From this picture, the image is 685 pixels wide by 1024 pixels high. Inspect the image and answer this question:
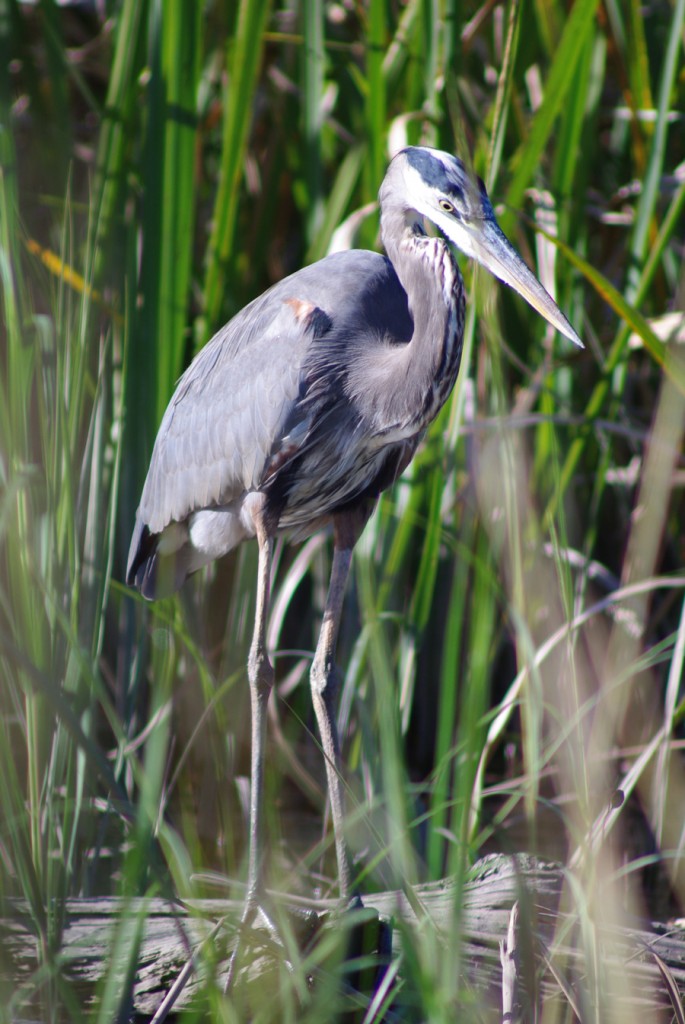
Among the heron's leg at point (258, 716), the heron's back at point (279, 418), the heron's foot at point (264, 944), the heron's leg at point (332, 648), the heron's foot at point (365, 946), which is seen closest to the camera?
the heron's foot at point (264, 944)

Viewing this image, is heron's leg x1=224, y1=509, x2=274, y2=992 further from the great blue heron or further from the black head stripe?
the black head stripe

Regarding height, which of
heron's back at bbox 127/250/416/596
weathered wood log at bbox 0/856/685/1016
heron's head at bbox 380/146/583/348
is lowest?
weathered wood log at bbox 0/856/685/1016

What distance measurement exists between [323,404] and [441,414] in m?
0.42

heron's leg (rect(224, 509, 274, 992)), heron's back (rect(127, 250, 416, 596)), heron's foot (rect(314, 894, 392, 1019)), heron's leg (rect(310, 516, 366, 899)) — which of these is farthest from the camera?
heron's leg (rect(310, 516, 366, 899))

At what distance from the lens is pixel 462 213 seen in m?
1.80

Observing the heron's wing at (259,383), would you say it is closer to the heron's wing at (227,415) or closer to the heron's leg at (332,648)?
the heron's wing at (227,415)

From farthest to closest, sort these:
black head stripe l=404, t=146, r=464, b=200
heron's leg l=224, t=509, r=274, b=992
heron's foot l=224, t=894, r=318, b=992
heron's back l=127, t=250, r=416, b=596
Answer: heron's back l=127, t=250, r=416, b=596 < heron's leg l=224, t=509, r=274, b=992 < black head stripe l=404, t=146, r=464, b=200 < heron's foot l=224, t=894, r=318, b=992

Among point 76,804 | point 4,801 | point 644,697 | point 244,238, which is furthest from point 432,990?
point 244,238

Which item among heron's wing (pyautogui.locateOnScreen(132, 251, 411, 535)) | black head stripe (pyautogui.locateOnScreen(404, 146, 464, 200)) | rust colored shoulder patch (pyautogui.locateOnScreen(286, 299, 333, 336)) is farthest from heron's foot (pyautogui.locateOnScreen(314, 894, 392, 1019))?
black head stripe (pyautogui.locateOnScreen(404, 146, 464, 200))

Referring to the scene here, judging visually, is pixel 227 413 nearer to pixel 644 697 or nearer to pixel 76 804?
pixel 76 804

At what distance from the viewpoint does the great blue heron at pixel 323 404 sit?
1879mm

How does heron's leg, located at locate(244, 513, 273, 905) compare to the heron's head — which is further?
heron's leg, located at locate(244, 513, 273, 905)

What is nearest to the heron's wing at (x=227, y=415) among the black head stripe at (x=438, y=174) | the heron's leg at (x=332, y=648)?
the heron's leg at (x=332, y=648)

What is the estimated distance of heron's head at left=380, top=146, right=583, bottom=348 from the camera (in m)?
1.73
